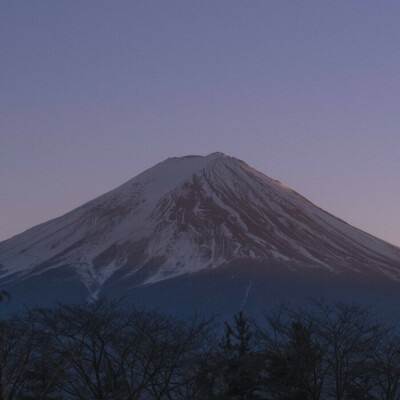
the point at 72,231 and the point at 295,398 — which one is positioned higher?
the point at 72,231

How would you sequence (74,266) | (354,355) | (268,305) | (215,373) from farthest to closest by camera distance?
(74,266) < (268,305) < (354,355) < (215,373)

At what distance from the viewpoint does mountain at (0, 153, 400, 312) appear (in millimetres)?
84875

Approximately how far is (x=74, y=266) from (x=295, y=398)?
71.0 meters

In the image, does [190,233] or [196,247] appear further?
[190,233]

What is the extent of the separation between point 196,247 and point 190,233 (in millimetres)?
3052

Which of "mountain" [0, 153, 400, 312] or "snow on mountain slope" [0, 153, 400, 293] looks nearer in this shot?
"mountain" [0, 153, 400, 312]

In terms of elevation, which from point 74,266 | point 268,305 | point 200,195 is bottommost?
point 268,305

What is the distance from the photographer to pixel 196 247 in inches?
3679

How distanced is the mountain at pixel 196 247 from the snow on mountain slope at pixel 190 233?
0.53 feet

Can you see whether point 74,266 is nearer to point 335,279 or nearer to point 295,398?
point 335,279

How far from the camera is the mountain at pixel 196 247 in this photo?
84875 mm

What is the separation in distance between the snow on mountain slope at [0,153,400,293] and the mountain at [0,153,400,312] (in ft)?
0.53

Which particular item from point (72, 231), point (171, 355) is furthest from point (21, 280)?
point (171, 355)

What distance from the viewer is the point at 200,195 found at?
4053 inches
